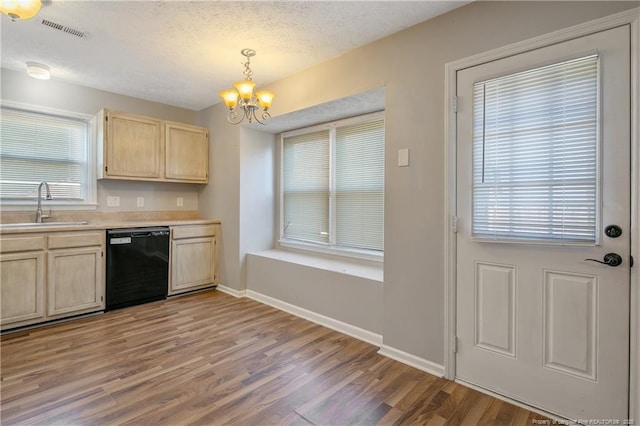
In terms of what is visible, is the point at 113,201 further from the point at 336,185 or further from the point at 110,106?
the point at 336,185

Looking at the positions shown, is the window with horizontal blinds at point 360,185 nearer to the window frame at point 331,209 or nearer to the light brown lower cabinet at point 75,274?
the window frame at point 331,209

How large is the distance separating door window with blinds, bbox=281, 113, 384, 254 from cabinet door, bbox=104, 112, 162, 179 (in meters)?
1.62

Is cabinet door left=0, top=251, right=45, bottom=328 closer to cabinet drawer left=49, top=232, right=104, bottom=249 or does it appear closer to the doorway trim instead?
cabinet drawer left=49, top=232, right=104, bottom=249

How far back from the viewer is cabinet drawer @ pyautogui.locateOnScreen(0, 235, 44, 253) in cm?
272

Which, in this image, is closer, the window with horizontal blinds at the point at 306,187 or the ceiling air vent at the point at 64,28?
the ceiling air vent at the point at 64,28

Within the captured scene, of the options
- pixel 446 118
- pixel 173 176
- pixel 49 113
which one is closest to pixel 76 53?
pixel 49 113

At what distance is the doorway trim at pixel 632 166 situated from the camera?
1535mm

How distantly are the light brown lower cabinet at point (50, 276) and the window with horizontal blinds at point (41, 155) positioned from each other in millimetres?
810

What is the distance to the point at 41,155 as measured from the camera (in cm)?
346

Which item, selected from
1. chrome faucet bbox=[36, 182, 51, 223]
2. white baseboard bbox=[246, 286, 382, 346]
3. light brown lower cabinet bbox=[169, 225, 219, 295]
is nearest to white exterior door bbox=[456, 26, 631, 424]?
white baseboard bbox=[246, 286, 382, 346]

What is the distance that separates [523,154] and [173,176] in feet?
12.7

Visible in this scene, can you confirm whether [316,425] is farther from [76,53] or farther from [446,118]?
[76,53]

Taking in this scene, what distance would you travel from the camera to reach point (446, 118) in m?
2.14

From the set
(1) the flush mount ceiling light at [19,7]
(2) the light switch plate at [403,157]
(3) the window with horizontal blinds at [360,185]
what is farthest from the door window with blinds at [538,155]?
(1) the flush mount ceiling light at [19,7]
